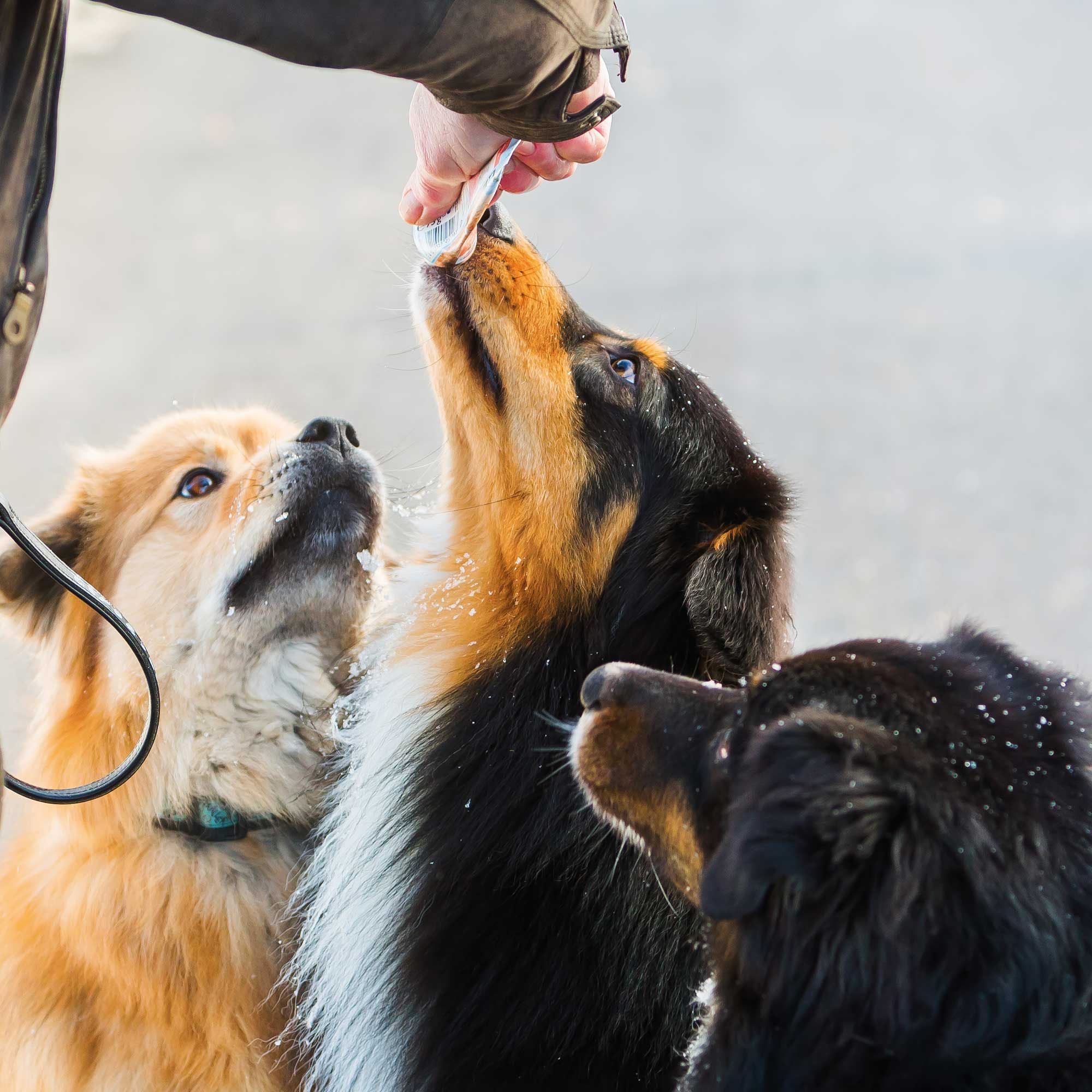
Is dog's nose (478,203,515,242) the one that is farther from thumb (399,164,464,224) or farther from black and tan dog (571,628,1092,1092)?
black and tan dog (571,628,1092,1092)

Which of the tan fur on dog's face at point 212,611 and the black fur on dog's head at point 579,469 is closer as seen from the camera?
the black fur on dog's head at point 579,469

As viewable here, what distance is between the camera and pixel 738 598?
2.11 metres

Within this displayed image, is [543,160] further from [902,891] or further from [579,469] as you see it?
[902,891]

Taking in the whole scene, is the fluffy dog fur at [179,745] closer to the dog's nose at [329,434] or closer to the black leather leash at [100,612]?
the dog's nose at [329,434]

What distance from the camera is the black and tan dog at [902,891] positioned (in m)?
1.35

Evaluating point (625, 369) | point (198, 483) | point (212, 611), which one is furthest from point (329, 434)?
point (625, 369)

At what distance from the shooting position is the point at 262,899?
240 centimetres

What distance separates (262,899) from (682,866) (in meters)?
1.09

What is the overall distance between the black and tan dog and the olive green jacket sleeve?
104 cm

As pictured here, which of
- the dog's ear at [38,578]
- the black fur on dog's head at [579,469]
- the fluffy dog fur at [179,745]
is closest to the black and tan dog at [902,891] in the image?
the black fur on dog's head at [579,469]

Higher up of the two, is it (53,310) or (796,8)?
(796,8)

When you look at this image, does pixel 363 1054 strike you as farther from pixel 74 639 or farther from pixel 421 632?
→ pixel 74 639

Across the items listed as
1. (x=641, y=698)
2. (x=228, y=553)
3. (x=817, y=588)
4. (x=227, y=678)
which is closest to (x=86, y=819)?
(x=227, y=678)

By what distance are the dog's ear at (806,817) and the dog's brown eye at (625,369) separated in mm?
1146
